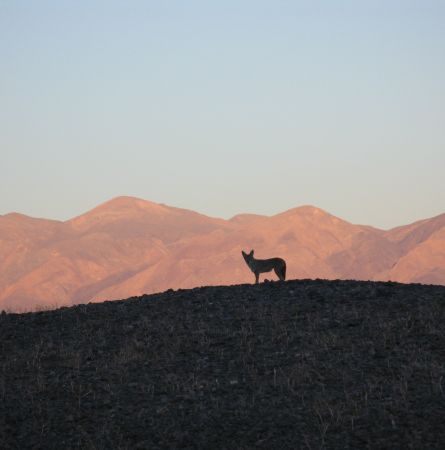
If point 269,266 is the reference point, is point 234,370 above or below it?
below

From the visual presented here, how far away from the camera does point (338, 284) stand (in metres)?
24.1

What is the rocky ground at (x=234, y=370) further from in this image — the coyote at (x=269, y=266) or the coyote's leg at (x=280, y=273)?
the coyote at (x=269, y=266)

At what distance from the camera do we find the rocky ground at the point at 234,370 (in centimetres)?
1547

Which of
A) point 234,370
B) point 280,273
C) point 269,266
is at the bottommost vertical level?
point 234,370

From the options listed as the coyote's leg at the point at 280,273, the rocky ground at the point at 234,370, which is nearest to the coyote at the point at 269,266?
the coyote's leg at the point at 280,273

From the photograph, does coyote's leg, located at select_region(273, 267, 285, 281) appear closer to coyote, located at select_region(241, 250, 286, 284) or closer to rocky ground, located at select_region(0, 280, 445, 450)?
coyote, located at select_region(241, 250, 286, 284)

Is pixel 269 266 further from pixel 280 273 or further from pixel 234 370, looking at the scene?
pixel 234 370

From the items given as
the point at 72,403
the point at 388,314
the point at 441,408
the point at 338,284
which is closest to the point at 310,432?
the point at 441,408

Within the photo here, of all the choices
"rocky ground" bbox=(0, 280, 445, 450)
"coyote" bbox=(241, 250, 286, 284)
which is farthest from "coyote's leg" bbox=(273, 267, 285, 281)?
"rocky ground" bbox=(0, 280, 445, 450)

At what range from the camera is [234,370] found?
18312mm

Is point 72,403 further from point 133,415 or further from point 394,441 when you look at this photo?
point 394,441

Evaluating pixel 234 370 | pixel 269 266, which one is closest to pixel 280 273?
pixel 269 266

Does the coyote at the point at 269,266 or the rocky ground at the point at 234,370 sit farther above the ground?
the coyote at the point at 269,266

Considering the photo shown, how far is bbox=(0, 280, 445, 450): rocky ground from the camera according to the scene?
50.8 feet
